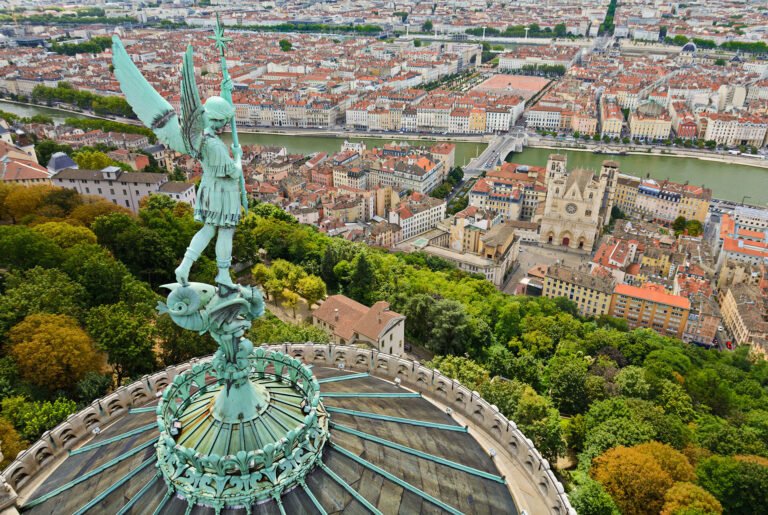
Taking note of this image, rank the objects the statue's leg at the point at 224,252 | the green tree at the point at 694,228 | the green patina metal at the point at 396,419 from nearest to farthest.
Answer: the statue's leg at the point at 224,252 → the green patina metal at the point at 396,419 → the green tree at the point at 694,228

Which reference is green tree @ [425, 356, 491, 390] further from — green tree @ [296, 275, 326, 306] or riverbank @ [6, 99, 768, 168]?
riverbank @ [6, 99, 768, 168]

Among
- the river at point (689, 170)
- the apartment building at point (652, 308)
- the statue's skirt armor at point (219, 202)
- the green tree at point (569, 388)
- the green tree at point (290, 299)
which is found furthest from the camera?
the river at point (689, 170)

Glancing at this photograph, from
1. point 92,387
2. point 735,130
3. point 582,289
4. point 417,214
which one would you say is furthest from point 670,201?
point 92,387

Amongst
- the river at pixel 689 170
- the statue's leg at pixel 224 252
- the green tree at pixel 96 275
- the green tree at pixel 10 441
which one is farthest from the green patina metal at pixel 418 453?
the river at pixel 689 170

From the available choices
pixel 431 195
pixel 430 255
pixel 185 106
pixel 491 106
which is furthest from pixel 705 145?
pixel 185 106

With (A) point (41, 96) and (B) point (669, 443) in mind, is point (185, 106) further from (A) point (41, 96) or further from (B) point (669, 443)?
(A) point (41, 96)

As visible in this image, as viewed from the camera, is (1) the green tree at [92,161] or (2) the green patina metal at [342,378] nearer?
(2) the green patina metal at [342,378]

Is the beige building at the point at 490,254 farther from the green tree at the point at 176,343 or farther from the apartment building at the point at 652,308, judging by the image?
the green tree at the point at 176,343
